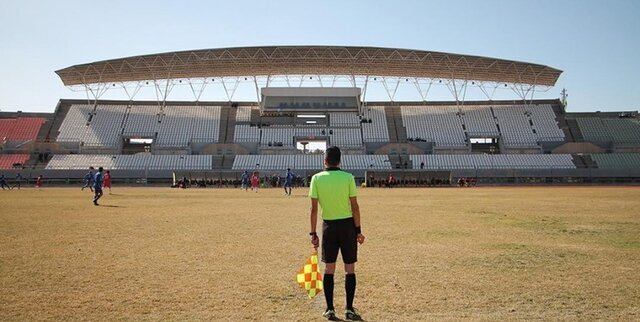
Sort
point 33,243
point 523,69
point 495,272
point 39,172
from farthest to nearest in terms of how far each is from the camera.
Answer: point 523,69, point 39,172, point 33,243, point 495,272

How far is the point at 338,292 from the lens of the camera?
305 inches

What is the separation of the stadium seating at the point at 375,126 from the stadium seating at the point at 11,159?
152 feet

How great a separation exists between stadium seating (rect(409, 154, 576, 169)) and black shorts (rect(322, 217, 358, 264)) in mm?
65854

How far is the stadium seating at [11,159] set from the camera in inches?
2704

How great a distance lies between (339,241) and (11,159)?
7548 cm

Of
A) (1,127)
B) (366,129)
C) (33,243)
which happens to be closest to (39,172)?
(1,127)

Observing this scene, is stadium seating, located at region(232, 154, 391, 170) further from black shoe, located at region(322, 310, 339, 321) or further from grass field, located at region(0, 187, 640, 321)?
black shoe, located at region(322, 310, 339, 321)

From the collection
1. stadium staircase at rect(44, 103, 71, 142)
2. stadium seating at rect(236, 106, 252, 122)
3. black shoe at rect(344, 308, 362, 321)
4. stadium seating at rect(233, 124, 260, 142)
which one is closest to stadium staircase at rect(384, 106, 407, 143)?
stadium seating at rect(233, 124, 260, 142)

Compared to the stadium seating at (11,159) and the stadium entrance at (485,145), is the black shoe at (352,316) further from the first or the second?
the stadium entrance at (485,145)

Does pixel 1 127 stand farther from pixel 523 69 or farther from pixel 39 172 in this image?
pixel 523 69

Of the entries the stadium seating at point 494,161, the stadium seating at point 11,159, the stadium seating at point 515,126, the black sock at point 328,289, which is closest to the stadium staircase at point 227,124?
the stadium seating at point 11,159

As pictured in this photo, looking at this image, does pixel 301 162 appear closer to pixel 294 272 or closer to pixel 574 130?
pixel 574 130

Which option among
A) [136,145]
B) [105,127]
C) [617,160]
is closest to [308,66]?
[136,145]

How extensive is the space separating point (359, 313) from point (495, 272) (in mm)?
3409
